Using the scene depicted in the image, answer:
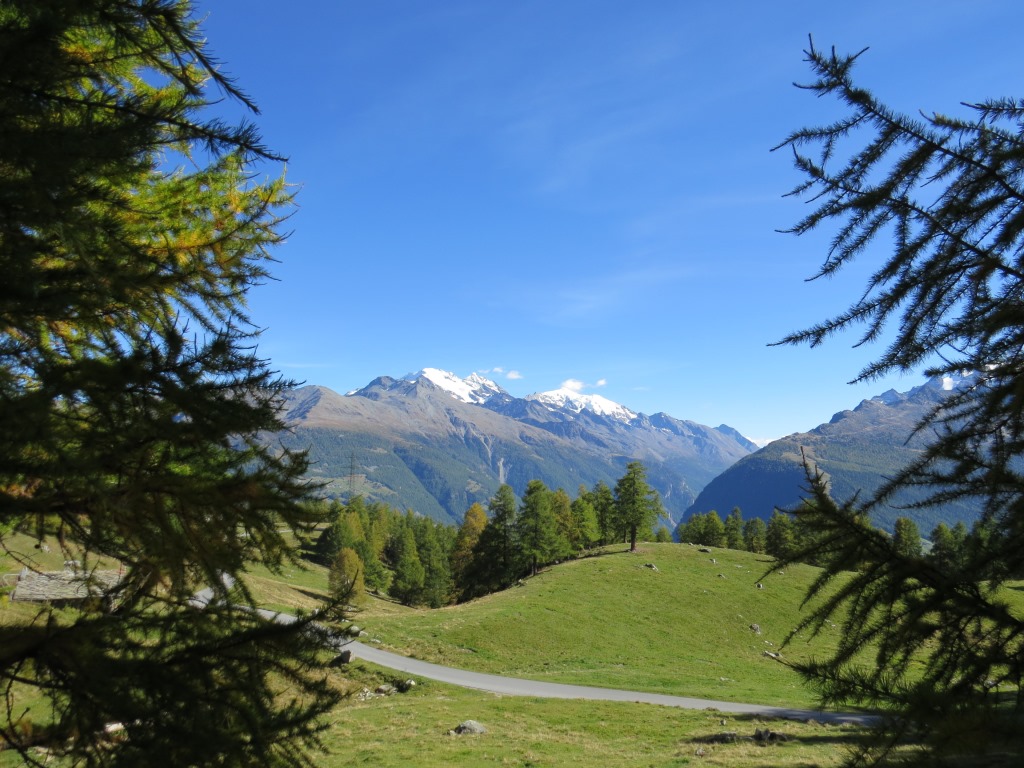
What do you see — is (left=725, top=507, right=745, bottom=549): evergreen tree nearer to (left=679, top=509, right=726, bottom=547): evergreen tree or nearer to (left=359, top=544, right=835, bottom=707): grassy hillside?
(left=679, top=509, right=726, bottom=547): evergreen tree

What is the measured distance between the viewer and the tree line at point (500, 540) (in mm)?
57156

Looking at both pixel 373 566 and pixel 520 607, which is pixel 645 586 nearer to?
pixel 520 607

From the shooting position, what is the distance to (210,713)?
11.7 ft

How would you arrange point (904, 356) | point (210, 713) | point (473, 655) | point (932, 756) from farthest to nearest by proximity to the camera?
1. point (473, 655)
2. point (904, 356)
3. point (210, 713)
4. point (932, 756)

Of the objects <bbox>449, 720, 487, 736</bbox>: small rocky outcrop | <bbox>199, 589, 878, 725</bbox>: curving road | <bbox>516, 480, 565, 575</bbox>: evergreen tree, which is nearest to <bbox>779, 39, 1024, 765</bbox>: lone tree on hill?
<bbox>449, 720, 487, 736</bbox>: small rocky outcrop

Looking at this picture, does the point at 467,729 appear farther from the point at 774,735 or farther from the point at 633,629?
the point at 633,629

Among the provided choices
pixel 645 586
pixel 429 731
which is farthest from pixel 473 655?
pixel 645 586

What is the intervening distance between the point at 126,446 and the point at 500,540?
58804 millimetres

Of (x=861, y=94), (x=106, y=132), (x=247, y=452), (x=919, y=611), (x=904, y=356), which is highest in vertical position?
(x=861, y=94)

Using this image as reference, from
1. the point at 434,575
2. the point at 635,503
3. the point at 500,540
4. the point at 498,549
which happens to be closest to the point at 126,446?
the point at 500,540

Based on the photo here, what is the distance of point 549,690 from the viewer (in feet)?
84.3

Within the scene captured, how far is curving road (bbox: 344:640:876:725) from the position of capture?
21.3 metres

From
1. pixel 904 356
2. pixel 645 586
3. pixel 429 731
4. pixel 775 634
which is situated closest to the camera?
pixel 904 356

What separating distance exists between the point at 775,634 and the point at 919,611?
157ft
